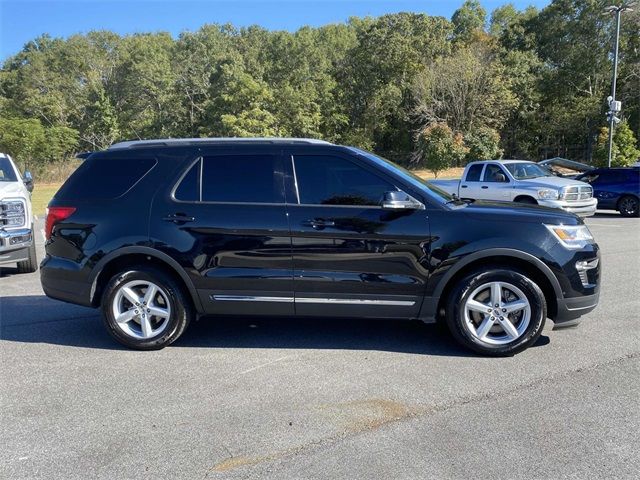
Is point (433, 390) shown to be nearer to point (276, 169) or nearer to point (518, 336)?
point (518, 336)

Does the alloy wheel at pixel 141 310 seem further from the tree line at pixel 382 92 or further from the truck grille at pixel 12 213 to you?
the tree line at pixel 382 92

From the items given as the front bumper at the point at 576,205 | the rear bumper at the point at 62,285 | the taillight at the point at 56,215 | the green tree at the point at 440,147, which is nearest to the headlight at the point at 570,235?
the rear bumper at the point at 62,285

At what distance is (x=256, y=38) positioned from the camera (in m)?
57.9

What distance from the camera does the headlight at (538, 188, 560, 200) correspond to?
44.8 feet

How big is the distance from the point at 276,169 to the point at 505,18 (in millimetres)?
66843

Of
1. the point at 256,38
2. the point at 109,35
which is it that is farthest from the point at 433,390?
the point at 109,35

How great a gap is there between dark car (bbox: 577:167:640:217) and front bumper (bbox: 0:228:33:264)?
54.5 feet

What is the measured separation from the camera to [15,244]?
8102 millimetres

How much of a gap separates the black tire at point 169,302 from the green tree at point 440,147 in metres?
28.9

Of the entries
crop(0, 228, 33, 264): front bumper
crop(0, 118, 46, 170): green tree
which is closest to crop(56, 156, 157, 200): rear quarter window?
crop(0, 228, 33, 264): front bumper

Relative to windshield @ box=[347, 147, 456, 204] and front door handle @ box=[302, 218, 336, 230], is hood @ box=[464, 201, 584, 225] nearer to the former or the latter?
windshield @ box=[347, 147, 456, 204]

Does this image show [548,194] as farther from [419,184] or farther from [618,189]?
[419,184]

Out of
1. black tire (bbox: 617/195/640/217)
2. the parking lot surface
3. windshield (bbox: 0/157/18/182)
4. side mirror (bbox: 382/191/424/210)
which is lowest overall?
the parking lot surface

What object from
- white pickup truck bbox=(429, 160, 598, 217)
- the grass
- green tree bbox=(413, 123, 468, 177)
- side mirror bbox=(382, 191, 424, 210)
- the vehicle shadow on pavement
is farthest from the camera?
green tree bbox=(413, 123, 468, 177)
